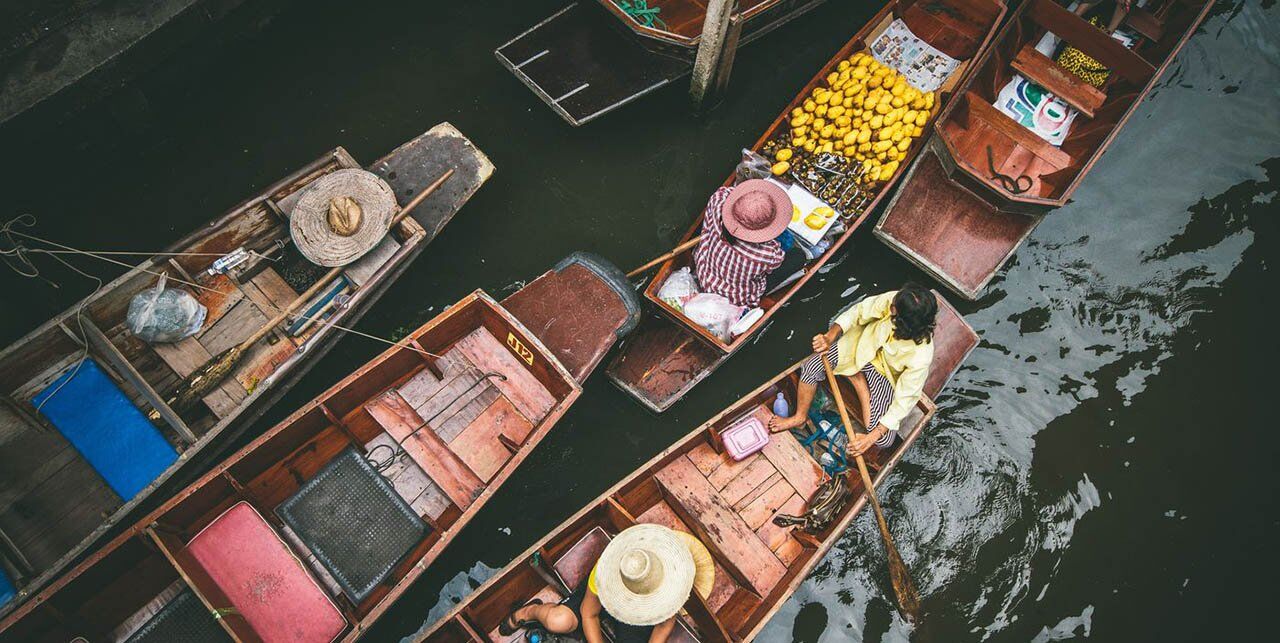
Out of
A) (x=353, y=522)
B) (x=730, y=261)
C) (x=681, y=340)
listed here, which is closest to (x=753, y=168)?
(x=730, y=261)

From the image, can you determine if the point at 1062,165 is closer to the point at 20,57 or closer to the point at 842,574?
the point at 842,574

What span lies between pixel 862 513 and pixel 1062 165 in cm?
414

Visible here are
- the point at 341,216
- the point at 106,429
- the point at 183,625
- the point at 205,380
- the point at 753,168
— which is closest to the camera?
the point at 183,625

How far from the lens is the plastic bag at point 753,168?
275 inches

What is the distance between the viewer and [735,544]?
578cm

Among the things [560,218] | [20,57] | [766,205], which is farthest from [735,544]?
[20,57]

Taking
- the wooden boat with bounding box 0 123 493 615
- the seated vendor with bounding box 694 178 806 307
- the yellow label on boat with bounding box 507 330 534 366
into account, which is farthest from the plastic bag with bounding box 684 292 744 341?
the wooden boat with bounding box 0 123 493 615

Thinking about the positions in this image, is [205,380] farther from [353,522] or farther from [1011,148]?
[1011,148]

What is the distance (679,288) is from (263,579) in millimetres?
4113

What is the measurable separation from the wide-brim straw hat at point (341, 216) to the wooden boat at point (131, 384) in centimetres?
17

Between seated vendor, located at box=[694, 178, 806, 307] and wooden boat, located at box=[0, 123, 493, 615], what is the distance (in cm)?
267

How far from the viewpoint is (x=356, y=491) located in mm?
5430

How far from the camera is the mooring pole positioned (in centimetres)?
663

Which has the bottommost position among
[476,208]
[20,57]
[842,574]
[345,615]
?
[842,574]
